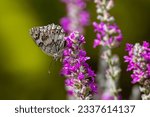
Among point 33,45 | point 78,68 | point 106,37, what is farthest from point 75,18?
point 33,45

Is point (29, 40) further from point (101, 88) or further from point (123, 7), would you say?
point (101, 88)

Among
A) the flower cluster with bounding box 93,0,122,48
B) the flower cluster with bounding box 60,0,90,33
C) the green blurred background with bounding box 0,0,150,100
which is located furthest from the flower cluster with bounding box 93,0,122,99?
the green blurred background with bounding box 0,0,150,100

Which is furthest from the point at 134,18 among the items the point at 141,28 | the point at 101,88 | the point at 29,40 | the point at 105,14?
the point at 105,14

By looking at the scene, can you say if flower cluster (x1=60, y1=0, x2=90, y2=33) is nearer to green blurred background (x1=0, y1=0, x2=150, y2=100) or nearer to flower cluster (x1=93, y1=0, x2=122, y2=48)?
flower cluster (x1=93, y1=0, x2=122, y2=48)

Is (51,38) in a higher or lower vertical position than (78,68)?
higher

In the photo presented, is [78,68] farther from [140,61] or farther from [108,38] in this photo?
[108,38]

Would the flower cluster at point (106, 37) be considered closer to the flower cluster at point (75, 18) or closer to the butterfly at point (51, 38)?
the butterfly at point (51, 38)

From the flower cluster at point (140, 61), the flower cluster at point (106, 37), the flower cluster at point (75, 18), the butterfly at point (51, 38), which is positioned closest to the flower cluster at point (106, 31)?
the flower cluster at point (106, 37)
